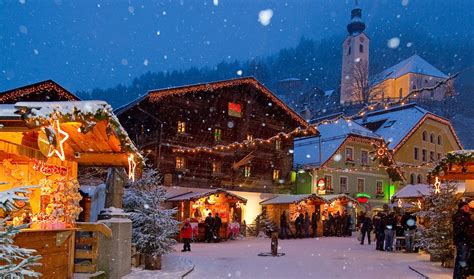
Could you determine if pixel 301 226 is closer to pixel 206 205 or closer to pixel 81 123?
pixel 206 205

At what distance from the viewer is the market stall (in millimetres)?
6660

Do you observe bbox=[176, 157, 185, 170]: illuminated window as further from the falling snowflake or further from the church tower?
the falling snowflake

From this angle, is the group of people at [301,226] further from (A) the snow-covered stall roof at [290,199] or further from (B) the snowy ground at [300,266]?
(B) the snowy ground at [300,266]

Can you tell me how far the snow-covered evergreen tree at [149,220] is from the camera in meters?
12.5

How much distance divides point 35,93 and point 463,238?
2058 cm

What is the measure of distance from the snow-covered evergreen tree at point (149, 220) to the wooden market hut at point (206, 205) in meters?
11.5

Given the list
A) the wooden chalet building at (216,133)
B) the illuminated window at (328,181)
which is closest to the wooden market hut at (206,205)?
the wooden chalet building at (216,133)

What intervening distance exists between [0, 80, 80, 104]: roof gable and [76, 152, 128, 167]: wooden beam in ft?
42.1

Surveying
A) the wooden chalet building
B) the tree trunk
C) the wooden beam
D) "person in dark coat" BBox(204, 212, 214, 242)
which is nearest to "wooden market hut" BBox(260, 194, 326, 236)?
the wooden chalet building

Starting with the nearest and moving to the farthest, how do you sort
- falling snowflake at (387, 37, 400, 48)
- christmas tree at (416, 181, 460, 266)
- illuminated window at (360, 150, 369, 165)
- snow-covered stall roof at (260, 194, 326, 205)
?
1. christmas tree at (416, 181, 460, 266)
2. snow-covered stall roof at (260, 194, 326, 205)
3. illuminated window at (360, 150, 369, 165)
4. falling snowflake at (387, 37, 400, 48)

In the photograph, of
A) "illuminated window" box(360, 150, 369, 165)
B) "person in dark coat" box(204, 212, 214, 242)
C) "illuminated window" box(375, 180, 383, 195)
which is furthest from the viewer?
"illuminated window" box(375, 180, 383, 195)

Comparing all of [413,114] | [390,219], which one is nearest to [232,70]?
[413,114]

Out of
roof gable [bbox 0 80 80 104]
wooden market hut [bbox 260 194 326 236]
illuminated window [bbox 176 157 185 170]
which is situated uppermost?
roof gable [bbox 0 80 80 104]

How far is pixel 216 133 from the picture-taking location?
105ft
